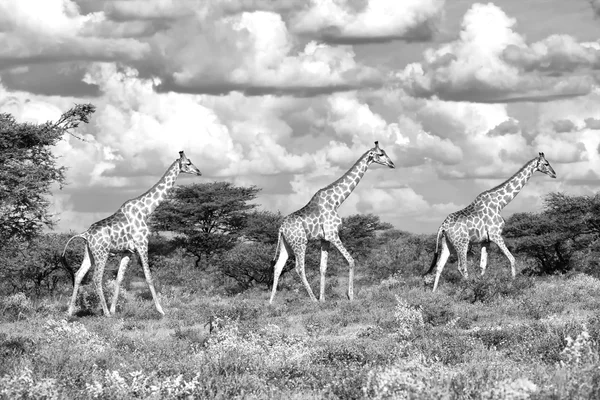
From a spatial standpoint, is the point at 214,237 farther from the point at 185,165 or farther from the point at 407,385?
the point at 407,385

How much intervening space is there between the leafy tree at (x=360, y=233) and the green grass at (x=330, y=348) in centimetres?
2281

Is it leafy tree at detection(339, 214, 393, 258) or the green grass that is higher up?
leafy tree at detection(339, 214, 393, 258)

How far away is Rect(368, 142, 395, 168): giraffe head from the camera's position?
2333cm

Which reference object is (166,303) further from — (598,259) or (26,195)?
(598,259)

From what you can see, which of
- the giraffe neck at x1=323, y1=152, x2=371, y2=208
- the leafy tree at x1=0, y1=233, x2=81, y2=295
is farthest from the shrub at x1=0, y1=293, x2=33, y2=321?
the giraffe neck at x1=323, y1=152, x2=371, y2=208

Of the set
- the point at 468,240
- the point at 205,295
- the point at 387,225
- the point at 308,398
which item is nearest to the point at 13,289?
the point at 205,295

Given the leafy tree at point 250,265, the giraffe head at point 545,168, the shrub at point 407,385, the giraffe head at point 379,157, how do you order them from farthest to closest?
the leafy tree at point 250,265 < the giraffe head at point 545,168 < the giraffe head at point 379,157 < the shrub at point 407,385

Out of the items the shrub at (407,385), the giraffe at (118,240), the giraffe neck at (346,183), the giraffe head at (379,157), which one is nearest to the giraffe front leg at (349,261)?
the giraffe neck at (346,183)

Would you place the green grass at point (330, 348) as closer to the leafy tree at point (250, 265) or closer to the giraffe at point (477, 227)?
the giraffe at point (477, 227)

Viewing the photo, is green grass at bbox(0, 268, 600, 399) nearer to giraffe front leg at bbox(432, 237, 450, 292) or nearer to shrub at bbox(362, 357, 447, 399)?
shrub at bbox(362, 357, 447, 399)

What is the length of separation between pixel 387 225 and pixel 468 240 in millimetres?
27480

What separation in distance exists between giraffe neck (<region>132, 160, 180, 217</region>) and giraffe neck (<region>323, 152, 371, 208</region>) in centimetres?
386

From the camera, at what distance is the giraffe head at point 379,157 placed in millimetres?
23328

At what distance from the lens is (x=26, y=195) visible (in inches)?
881
